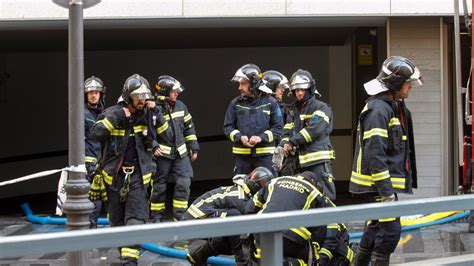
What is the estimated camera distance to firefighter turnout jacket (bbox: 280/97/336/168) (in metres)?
8.20

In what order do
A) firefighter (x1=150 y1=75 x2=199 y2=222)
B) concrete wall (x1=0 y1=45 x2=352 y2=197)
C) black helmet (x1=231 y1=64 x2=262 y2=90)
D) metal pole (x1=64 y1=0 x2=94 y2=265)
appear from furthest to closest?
concrete wall (x1=0 y1=45 x2=352 y2=197) < firefighter (x1=150 y1=75 x2=199 y2=222) < black helmet (x1=231 y1=64 x2=262 y2=90) < metal pole (x1=64 y1=0 x2=94 y2=265)

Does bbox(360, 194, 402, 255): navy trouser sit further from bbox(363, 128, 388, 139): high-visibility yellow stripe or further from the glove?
the glove

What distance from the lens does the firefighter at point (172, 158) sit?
9211mm

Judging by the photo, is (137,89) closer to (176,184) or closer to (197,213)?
(197,213)

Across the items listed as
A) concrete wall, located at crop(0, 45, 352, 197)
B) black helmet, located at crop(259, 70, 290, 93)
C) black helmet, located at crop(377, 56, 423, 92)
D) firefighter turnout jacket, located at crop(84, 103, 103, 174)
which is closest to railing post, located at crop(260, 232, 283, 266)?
black helmet, located at crop(377, 56, 423, 92)

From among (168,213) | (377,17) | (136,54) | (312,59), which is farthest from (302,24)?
(136,54)

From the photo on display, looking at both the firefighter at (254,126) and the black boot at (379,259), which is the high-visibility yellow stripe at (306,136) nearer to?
the firefighter at (254,126)

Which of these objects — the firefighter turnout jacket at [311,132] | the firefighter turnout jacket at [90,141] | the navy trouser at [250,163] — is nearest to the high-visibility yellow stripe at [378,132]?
the firefighter turnout jacket at [311,132]

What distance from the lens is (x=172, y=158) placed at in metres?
9.33

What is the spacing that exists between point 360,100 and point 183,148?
17.1ft

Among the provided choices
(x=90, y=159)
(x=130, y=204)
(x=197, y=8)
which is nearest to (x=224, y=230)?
(x=130, y=204)

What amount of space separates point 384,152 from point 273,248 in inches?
134

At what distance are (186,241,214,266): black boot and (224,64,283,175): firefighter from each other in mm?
2799

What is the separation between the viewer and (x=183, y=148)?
946 cm
